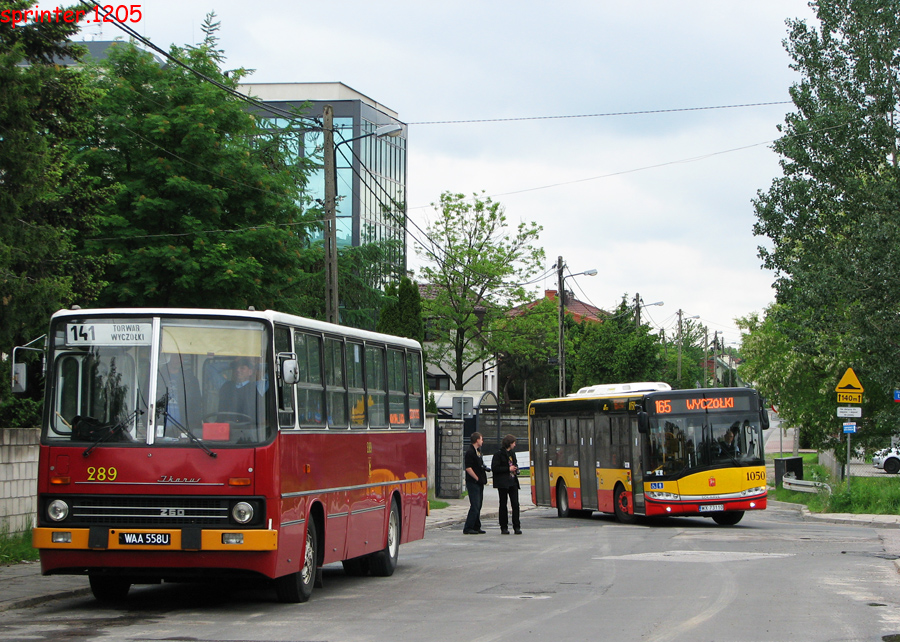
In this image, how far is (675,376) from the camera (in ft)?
311

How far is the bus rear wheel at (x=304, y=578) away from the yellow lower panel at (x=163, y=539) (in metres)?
1.06

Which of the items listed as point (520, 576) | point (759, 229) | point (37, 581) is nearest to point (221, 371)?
point (37, 581)

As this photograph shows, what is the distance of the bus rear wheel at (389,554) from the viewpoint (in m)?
14.9

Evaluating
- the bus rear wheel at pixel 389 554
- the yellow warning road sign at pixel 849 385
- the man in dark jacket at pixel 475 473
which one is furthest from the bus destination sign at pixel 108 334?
the yellow warning road sign at pixel 849 385

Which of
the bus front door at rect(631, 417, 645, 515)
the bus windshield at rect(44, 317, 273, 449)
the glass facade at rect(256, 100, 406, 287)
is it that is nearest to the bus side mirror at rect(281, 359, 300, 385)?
the bus windshield at rect(44, 317, 273, 449)

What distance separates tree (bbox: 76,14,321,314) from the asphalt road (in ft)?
26.1

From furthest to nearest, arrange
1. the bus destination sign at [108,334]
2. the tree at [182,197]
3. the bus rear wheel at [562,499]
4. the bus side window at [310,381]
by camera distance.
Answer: the bus rear wheel at [562,499], the tree at [182,197], the bus side window at [310,381], the bus destination sign at [108,334]

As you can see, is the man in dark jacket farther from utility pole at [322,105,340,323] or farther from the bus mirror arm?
the bus mirror arm

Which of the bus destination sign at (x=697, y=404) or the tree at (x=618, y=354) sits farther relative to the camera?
the tree at (x=618, y=354)

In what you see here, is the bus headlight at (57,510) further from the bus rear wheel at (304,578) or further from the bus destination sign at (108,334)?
the bus rear wheel at (304,578)

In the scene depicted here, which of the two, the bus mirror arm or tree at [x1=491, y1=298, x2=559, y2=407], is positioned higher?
tree at [x1=491, y1=298, x2=559, y2=407]

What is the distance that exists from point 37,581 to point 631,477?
14839 mm

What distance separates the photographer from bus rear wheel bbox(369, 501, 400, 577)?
14.9 m

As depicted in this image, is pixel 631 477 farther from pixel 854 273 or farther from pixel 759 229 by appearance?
pixel 759 229
